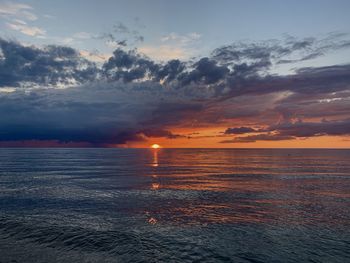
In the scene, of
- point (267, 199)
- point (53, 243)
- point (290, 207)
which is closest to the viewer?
point (53, 243)

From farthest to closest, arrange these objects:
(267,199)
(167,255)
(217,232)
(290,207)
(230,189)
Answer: (230,189) < (267,199) < (290,207) < (217,232) < (167,255)

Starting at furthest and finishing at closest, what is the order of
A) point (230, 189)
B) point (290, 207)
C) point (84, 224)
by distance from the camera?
point (230, 189), point (290, 207), point (84, 224)

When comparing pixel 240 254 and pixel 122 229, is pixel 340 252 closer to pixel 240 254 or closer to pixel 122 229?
pixel 240 254

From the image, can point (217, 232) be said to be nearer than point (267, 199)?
Yes

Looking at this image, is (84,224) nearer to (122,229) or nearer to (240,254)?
(122,229)

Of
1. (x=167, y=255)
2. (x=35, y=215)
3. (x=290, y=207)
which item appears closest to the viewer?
(x=167, y=255)

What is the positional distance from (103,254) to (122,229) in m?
6.81

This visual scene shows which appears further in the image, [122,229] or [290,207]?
[290,207]

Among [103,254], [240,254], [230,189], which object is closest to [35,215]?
[103,254]

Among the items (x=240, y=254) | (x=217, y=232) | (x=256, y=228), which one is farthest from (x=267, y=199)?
(x=240, y=254)

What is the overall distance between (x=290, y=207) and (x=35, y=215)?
35378 millimetres

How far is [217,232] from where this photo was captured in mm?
31047

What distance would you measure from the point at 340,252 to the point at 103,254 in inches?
799

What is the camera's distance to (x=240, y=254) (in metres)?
25.2
